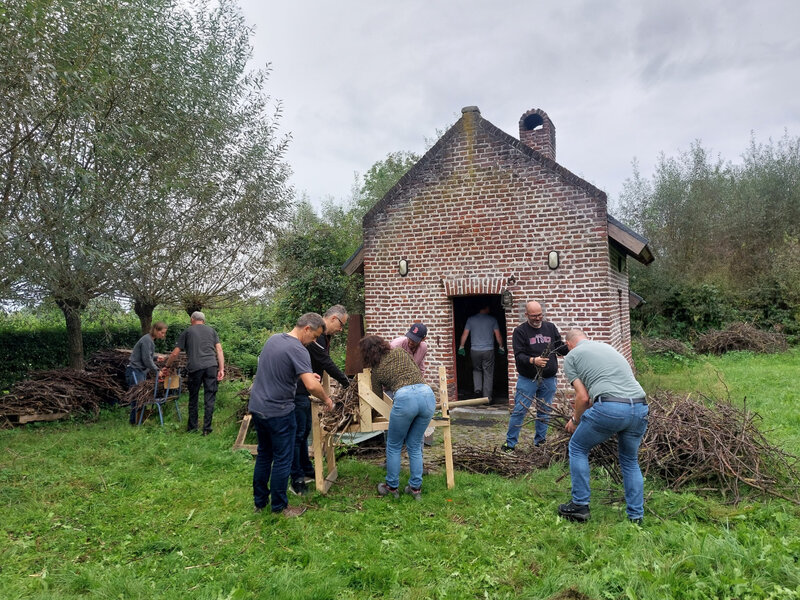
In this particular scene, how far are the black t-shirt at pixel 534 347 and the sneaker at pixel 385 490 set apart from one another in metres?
2.34

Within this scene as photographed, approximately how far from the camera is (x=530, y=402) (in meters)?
6.45

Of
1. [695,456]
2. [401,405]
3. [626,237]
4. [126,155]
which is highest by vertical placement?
[126,155]

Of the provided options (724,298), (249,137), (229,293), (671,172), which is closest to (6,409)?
(229,293)

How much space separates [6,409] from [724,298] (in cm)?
2187

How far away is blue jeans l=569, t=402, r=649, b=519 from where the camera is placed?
12.6ft

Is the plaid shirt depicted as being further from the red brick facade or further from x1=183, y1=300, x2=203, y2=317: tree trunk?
x1=183, y1=300, x2=203, y2=317: tree trunk

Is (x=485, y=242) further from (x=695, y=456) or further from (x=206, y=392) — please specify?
(x=206, y=392)

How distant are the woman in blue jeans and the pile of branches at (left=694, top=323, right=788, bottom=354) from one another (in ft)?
49.9

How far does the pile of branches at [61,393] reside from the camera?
8.13 metres

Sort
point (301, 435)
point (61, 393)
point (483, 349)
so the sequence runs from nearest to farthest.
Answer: point (301, 435) → point (61, 393) → point (483, 349)

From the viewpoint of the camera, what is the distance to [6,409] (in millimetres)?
7949

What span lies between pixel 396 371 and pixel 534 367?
223 cm

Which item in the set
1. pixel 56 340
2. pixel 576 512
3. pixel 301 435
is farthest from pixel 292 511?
pixel 56 340

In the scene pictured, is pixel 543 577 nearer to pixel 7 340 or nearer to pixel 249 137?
pixel 249 137
